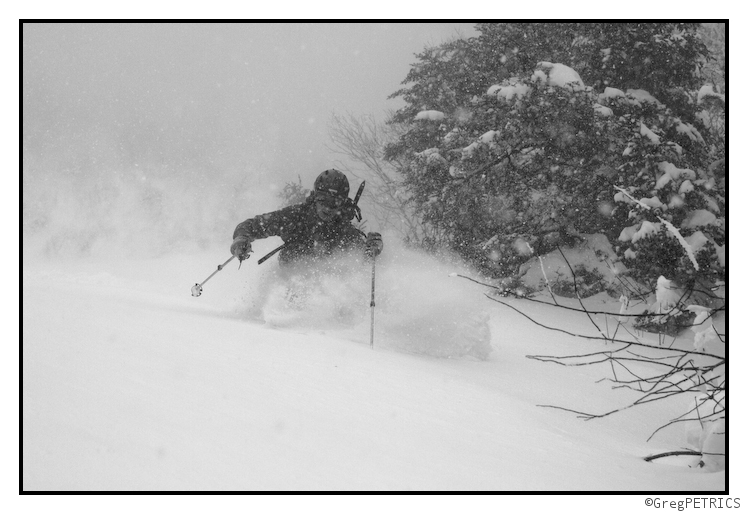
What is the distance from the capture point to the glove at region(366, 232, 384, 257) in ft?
18.3

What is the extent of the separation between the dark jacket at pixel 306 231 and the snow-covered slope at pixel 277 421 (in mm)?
2122

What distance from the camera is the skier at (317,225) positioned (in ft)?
20.4

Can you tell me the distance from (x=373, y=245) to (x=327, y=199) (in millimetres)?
1013

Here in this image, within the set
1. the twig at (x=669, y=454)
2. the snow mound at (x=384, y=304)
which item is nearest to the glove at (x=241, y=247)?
the snow mound at (x=384, y=304)

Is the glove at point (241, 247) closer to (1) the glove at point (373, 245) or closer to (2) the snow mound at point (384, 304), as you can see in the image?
(2) the snow mound at point (384, 304)

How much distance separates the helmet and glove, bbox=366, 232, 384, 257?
89 cm

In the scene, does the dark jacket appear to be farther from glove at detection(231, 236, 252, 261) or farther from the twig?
the twig

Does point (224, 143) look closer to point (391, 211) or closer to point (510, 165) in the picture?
point (391, 211)

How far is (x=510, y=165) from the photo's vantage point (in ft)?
34.4

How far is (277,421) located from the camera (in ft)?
6.77

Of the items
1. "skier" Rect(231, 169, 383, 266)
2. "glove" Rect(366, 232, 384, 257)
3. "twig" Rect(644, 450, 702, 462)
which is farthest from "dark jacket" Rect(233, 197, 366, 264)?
"twig" Rect(644, 450, 702, 462)

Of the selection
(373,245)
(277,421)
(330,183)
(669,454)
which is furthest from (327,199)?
(669,454)

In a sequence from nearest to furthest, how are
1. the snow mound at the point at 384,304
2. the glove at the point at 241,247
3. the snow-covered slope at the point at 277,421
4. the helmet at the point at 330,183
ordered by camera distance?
the snow-covered slope at the point at 277,421 < the snow mound at the point at 384,304 < the glove at the point at 241,247 < the helmet at the point at 330,183
